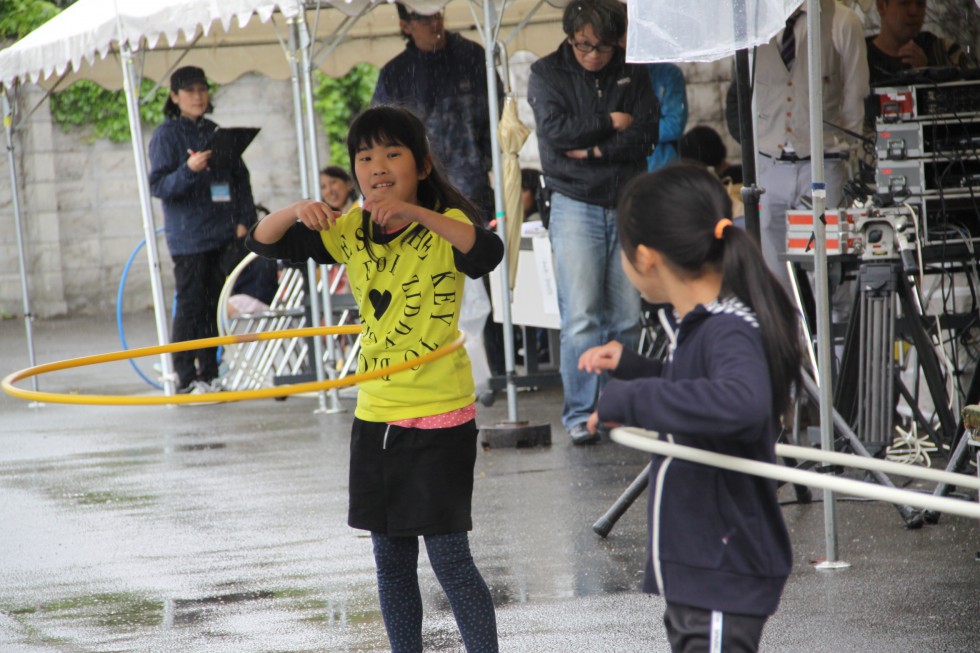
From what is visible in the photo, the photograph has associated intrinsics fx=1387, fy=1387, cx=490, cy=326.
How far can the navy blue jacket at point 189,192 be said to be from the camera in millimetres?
11453

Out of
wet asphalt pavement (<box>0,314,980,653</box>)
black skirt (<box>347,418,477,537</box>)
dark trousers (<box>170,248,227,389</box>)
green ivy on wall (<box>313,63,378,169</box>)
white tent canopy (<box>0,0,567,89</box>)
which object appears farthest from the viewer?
green ivy on wall (<box>313,63,378,169</box>)

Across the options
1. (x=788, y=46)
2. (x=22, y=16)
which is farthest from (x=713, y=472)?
(x=22, y=16)

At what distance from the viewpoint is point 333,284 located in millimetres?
12273

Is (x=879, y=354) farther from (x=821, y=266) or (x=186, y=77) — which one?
(x=186, y=77)

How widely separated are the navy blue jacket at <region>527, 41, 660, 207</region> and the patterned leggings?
4.44 meters

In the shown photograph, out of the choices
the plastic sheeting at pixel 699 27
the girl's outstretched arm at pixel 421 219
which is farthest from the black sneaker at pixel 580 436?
the girl's outstretched arm at pixel 421 219

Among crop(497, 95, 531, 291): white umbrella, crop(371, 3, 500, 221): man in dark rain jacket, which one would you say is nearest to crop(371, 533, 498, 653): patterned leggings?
crop(497, 95, 531, 291): white umbrella

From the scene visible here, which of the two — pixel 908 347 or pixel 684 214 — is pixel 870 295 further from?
pixel 684 214

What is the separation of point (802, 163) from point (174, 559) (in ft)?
13.9

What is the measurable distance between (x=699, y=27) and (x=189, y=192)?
6.98 meters

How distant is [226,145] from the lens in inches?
451

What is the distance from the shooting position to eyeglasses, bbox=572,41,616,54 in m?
8.05

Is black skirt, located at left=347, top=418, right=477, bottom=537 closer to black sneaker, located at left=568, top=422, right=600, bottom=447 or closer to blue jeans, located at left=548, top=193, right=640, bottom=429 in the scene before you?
blue jeans, located at left=548, top=193, right=640, bottom=429

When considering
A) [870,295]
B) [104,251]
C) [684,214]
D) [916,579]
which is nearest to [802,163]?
[870,295]
